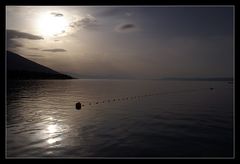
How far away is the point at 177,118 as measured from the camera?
2573 centimetres

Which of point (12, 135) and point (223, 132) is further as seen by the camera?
point (223, 132)

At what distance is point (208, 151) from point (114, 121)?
10.3m

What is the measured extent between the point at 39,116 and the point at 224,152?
17961 mm

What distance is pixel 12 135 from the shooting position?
1731 cm
